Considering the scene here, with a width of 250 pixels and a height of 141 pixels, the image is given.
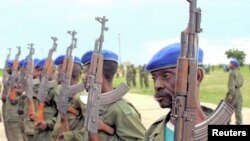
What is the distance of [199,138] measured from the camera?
236 centimetres

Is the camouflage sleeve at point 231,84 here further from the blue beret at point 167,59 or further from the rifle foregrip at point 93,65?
the blue beret at point 167,59

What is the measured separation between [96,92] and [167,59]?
125 cm

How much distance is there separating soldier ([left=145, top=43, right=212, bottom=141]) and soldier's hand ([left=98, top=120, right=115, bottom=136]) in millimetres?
1025

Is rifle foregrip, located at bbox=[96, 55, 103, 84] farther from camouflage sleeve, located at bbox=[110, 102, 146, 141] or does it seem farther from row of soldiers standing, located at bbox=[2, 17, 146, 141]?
camouflage sleeve, located at bbox=[110, 102, 146, 141]

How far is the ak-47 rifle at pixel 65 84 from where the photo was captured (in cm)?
472

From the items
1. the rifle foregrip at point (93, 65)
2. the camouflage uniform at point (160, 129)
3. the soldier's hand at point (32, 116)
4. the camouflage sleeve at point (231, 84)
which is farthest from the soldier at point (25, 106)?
the camouflage sleeve at point (231, 84)

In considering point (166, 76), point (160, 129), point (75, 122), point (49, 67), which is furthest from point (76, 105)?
point (166, 76)

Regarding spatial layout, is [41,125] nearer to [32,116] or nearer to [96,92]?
[32,116]

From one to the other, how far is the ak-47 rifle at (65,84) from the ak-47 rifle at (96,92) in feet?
2.71

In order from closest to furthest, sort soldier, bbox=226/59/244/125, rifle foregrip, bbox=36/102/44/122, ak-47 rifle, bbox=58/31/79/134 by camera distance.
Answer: ak-47 rifle, bbox=58/31/79/134, rifle foregrip, bbox=36/102/44/122, soldier, bbox=226/59/244/125

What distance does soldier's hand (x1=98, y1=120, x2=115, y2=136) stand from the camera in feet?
12.4

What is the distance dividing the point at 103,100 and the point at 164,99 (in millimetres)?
1353

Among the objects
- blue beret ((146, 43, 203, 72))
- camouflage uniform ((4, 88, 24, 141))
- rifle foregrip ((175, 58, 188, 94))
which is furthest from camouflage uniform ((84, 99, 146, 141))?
camouflage uniform ((4, 88, 24, 141))

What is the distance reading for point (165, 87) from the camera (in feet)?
8.51
